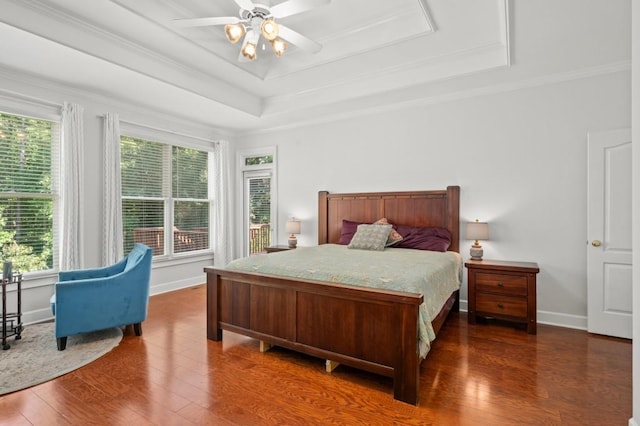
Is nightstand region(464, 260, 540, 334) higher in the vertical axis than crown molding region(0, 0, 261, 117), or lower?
lower

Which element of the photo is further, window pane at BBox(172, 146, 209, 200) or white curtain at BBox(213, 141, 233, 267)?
white curtain at BBox(213, 141, 233, 267)

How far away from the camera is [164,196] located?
5.32 meters

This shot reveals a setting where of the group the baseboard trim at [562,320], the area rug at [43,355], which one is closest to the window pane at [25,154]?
the area rug at [43,355]

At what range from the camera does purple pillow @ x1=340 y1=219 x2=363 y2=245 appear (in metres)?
4.78

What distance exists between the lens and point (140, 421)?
6.49 ft

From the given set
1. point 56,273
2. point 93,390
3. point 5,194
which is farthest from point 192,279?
point 93,390

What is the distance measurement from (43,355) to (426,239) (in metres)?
4.06

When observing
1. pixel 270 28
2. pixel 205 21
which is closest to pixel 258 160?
pixel 205 21

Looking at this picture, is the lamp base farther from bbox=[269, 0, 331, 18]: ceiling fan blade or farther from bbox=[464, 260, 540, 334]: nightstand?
bbox=[269, 0, 331, 18]: ceiling fan blade

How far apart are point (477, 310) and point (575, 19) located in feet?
9.51

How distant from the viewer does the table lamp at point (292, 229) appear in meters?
5.36

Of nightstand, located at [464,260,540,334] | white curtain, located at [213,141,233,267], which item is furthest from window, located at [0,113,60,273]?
nightstand, located at [464,260,540,334]

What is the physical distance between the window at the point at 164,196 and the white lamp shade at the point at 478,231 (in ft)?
14.4

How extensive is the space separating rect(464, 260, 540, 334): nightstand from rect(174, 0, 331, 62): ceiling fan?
9.70 feet
